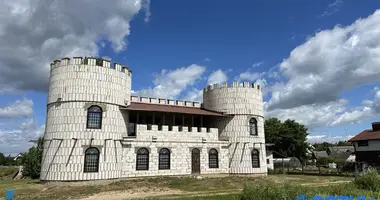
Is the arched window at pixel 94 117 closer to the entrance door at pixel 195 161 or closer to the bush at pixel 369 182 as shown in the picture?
the entrance door at pixel 195 161

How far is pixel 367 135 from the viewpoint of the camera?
4119cm

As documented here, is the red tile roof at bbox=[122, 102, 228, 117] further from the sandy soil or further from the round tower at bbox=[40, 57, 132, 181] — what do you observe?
the sandy soil

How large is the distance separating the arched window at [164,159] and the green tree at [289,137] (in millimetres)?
34778

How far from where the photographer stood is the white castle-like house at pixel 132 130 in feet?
70.0

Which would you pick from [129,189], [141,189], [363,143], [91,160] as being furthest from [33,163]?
[363,143]

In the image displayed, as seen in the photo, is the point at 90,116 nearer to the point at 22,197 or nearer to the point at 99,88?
the point at 99,88

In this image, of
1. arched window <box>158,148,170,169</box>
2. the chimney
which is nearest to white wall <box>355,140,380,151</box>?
the chimney

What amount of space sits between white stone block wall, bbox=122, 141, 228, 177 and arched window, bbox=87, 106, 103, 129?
287 cm

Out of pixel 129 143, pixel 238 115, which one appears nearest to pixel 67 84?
pixel 129 143

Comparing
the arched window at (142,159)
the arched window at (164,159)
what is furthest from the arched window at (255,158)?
the arched window at (142,159)

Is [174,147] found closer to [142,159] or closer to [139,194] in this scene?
[142,159]

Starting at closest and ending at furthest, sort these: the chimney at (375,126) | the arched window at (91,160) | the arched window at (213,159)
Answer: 1. the arched window at (91,160)
2. the arched window at (213,159)
3. the chimney at (375,126)

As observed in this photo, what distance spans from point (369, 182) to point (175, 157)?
1485 centimetres

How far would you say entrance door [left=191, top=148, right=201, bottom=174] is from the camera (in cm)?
2559
